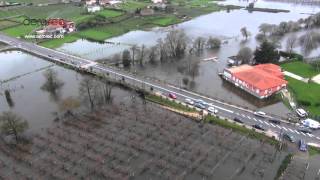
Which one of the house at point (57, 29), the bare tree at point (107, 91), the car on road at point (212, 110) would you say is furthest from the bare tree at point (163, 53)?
the house at point (57, 29)

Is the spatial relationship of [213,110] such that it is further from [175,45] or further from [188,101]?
[175,45]

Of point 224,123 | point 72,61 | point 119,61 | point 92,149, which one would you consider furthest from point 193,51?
point 92,149

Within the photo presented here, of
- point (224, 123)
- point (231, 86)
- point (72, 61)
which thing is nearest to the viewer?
point (224, 123)

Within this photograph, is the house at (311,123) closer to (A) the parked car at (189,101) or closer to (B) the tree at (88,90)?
(A) the parked car at (189,101)

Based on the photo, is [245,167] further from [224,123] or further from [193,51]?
[193,51]

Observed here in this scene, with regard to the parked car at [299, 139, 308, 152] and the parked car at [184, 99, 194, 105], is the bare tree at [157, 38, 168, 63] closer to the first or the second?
the parked car at [184, 99, 194, 105]

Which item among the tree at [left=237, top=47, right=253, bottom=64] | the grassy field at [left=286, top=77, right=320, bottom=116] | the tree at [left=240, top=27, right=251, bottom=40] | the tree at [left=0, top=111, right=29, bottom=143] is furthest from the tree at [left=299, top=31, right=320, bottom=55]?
the tree at [left=0, top=111, right=29, bottom=143]
